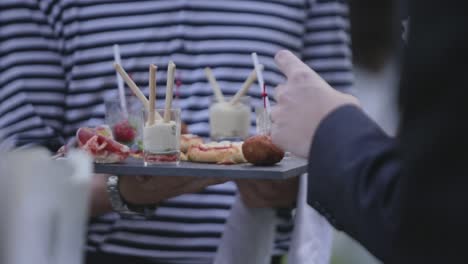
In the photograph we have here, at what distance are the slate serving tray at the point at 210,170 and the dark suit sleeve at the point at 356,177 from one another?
368 millimetres

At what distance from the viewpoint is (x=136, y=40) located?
201 cm

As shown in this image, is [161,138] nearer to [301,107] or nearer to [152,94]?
[152,94]

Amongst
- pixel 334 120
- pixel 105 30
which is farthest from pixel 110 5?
pixel 334 120

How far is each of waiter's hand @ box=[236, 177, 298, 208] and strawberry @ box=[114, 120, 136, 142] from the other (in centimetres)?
30

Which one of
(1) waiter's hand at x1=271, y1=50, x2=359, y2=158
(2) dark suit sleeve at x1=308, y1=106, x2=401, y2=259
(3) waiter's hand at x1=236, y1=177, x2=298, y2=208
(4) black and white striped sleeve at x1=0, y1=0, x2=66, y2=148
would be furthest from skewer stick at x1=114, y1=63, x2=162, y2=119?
(2) dark suit sleeve at x1=308, y1=106, x2=401, y2=259

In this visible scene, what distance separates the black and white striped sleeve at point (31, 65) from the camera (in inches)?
81.2

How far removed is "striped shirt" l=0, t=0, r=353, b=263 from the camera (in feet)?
6.38

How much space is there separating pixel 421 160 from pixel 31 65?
4.83 feet

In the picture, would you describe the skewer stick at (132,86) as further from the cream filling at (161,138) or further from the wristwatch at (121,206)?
the wristwatch at (121,206)

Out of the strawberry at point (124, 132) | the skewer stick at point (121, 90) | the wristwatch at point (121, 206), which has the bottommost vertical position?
the wristwatch at point (121, 206)

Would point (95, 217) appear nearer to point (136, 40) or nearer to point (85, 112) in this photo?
point (85, 112)

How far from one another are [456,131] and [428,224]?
0.31 ft

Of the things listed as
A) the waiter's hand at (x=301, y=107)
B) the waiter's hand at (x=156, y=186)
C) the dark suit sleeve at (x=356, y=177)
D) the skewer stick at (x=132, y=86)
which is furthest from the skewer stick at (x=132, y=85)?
the dark suit sleeve at (x=356, y=177)

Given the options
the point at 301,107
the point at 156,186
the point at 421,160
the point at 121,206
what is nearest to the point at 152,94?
the point at 156,186
